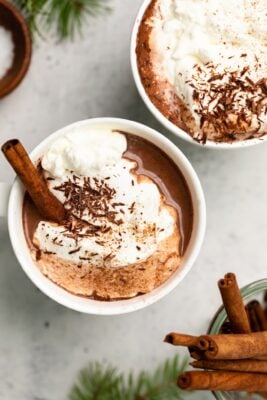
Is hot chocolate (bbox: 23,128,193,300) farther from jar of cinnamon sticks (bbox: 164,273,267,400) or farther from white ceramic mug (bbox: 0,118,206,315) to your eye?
jar of cinnamon sticks (bbox: 164,273,267,400)

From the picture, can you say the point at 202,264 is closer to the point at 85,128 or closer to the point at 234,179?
the point at 234,179

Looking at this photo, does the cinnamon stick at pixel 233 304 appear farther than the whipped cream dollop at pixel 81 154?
No

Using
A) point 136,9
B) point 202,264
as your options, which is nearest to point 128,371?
point 202,264

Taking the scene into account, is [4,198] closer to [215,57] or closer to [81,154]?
[81,154]

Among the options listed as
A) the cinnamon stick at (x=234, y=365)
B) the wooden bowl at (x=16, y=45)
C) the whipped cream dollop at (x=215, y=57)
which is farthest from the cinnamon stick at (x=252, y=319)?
the wooden bowl at (x=16, y=45)

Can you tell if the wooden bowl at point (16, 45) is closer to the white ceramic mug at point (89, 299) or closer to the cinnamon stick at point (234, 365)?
the white ceramic mug at point (89, 299)

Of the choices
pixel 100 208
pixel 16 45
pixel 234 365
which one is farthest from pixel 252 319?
pixel 16 45
